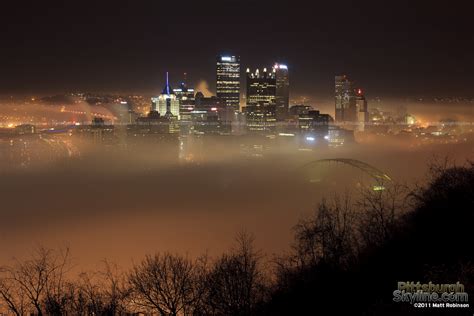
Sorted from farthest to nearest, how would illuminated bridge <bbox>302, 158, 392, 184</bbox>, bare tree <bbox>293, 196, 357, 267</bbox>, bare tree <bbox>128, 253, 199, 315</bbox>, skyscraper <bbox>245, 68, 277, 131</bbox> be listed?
skyscraper <bbox>245, 68, 277, 131</bbox> < illuminated bridge <bbox>302, 158, 392, 184</bbox> < bare tree <bbox>293, 196, 357, 267</bbox> < bare tree <bbox>128, 253, 199, 315</bbox>

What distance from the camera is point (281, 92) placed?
65.6 metres

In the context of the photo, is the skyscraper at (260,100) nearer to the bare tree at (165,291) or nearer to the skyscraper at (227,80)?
the skyscraper at (227,80)

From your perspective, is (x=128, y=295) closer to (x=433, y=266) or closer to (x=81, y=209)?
(x=433, y=266)

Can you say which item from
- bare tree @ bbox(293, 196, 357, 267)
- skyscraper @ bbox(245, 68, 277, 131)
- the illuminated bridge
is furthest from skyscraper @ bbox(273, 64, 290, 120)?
bare tree @ bbox(293, 196, 357, 267)

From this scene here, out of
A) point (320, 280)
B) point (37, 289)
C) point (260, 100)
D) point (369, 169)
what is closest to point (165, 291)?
point (37, 289)

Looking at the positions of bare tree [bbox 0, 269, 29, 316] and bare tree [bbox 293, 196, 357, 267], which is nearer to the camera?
bare tree [bbox 0, 269, 29, 316]

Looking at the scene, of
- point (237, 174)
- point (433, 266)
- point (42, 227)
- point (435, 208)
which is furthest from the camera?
point (237, 174)

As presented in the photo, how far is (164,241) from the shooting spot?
1691 cm

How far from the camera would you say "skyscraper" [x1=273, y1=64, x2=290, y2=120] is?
212 ft

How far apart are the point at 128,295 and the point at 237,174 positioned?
106 feet

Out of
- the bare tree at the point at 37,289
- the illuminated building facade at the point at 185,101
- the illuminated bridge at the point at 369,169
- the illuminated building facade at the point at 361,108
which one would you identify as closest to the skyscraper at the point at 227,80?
the illuminated building facade at the point at 185,101

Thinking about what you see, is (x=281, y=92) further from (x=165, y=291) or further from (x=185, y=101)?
(x=165, y=291)

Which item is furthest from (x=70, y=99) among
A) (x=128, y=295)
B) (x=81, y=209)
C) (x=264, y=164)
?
(x=128, y=295)

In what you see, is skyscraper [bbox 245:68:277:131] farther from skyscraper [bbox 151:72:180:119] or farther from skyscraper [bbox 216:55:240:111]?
skyscraper [bbox 151:72:180:119]
